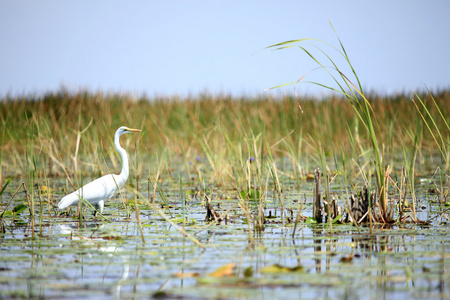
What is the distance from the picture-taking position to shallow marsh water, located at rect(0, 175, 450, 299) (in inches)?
94.5

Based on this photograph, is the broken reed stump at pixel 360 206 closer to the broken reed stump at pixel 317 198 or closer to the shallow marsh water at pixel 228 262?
the shallow marsh water at pixel 228 262

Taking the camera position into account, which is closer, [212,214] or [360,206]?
[360,206]

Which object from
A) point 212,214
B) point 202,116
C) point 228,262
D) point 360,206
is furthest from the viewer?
point 202,116

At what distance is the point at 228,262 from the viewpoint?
9.73 feet

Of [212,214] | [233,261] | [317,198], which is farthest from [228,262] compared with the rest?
[317,198]

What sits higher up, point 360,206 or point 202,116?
point 202,116

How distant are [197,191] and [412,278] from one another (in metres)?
4.47

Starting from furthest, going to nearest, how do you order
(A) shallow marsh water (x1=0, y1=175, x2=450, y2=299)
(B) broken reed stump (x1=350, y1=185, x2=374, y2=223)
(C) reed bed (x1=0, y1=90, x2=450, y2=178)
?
(C) reed bed (x1=0, y1=90, x2=450, y2=178) → (B) broken reed stump (x1=350, y1=185, x2=374, y2=223) → (A) shallow marsh water (x1=0, y1=175, x2=450, y2=299)

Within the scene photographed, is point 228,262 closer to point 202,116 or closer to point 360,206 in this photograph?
point 360,206

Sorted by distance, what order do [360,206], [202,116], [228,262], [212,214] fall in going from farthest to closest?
[202,116], [212,214], [360,206], [228,262]

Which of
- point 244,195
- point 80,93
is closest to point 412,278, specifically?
point 244,195

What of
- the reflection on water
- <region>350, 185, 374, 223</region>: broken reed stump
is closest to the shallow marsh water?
the reflection on water

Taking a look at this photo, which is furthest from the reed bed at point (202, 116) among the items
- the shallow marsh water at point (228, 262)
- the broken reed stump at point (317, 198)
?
the shallow marsh water at point (228, 262)

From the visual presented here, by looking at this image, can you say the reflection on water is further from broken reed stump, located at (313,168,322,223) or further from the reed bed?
the reed bed
